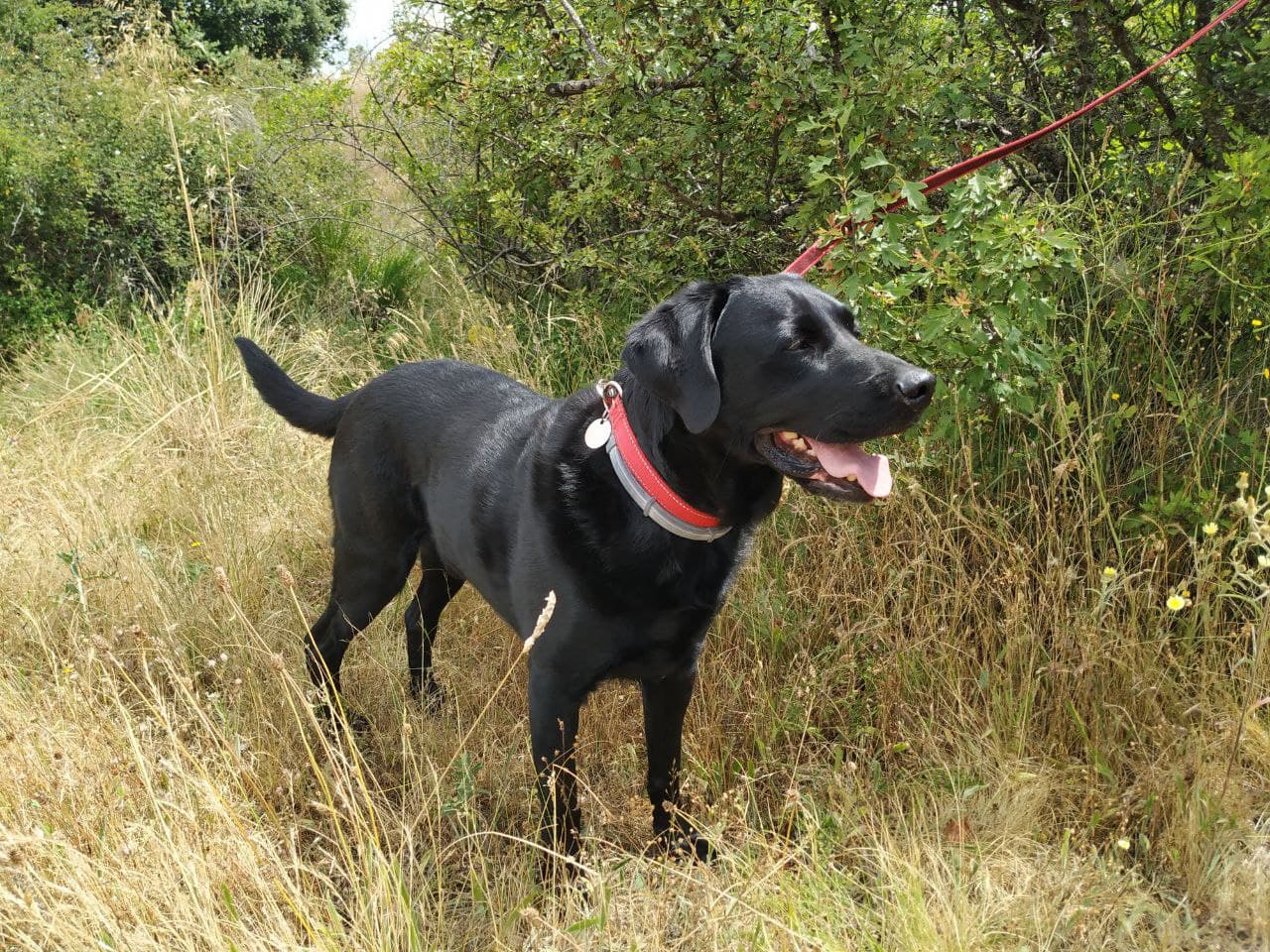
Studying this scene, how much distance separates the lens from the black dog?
2.03m

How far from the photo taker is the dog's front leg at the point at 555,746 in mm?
2250

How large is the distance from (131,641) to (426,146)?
3.52 m

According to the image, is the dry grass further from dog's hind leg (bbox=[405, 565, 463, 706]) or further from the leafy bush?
the leafy bush

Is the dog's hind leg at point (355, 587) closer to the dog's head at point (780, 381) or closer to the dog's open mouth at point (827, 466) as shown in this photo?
the dog's head at point (780, 381)

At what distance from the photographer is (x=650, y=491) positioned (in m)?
2.12

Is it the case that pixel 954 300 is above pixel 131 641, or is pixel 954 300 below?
above

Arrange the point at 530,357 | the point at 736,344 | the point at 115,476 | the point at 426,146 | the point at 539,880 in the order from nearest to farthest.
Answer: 1. the point at 736,344
2. the point at 539,880
3. the point at 115,476
4. the point at 530,357
5. the point at 426,146

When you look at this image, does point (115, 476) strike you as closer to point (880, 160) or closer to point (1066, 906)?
point (880, 160)

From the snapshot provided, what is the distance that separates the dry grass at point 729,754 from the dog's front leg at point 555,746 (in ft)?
0.36

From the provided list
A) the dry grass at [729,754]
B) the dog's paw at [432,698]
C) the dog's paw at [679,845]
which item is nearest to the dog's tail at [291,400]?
the dry grass at [729,754]

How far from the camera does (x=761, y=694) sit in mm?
2754

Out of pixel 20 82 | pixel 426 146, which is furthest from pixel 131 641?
pixel 20 82

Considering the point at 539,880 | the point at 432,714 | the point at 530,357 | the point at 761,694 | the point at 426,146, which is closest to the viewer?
the point at 539,880

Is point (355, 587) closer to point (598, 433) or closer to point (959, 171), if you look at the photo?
point (598, 433)
